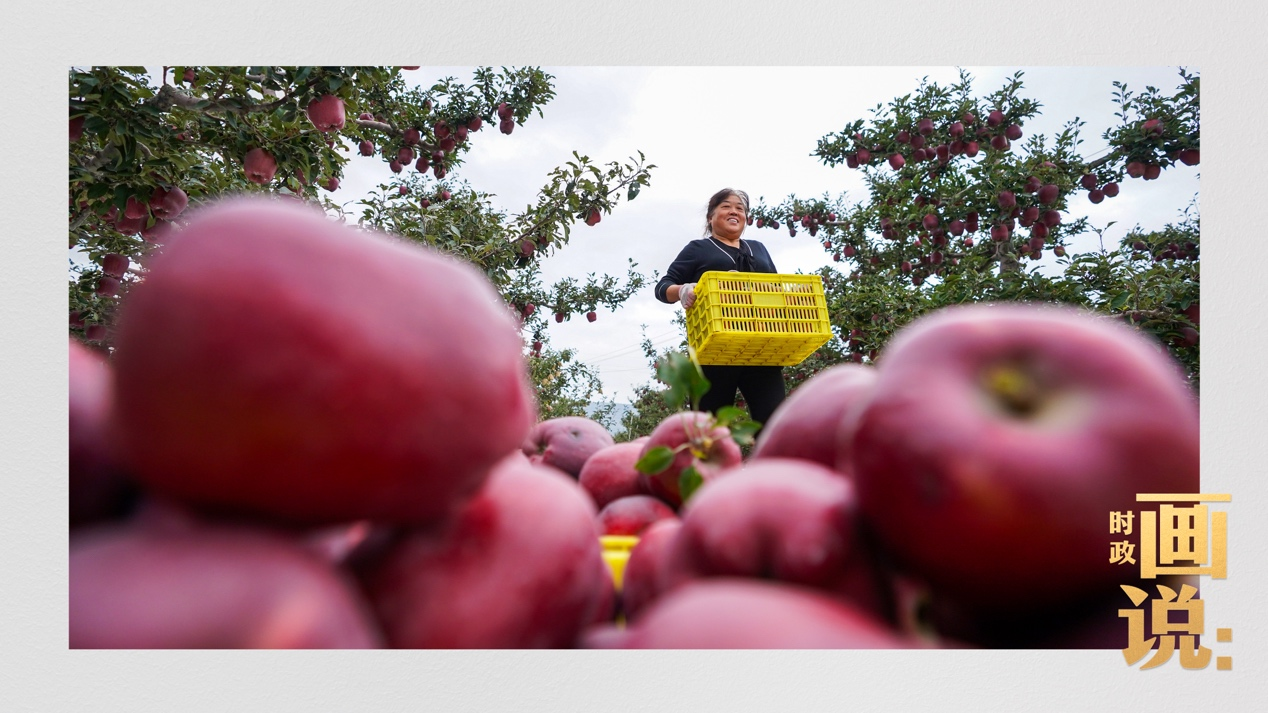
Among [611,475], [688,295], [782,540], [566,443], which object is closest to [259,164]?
[688,295]

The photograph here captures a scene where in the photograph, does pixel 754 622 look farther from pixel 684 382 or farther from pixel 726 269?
pixel 726 269

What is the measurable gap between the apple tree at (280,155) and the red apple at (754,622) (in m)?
0.68

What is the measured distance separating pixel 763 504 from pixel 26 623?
2.49ft

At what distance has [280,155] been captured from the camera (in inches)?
111

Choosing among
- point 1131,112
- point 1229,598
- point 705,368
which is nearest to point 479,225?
point 705,368

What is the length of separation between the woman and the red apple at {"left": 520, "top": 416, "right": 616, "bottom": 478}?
1708 mm

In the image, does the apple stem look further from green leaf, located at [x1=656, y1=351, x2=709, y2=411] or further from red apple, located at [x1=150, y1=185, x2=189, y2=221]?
red apple, located at [x1=150, y1=185, x2=189, y2=221]

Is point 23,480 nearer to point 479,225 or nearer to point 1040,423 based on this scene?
point 1040,423

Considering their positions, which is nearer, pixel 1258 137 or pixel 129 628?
pixel 129 628

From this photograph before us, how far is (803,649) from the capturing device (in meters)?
0.42

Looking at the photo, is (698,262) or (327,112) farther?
(698,262)

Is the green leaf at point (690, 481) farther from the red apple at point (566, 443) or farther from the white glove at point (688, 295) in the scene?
the white glove at point (688, 295)

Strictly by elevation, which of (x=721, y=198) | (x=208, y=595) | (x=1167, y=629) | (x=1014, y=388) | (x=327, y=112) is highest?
(x=327, y=112)

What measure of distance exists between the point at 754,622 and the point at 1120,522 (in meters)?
0.24
